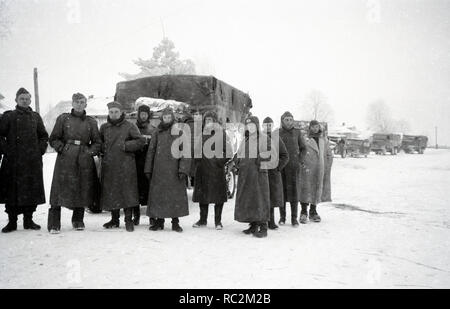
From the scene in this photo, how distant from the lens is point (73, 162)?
612 centimetres

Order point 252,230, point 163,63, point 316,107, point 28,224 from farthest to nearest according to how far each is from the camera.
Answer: point 316,107
point 163,63
point 252,230
point 28,224

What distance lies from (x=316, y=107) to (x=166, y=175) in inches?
2804

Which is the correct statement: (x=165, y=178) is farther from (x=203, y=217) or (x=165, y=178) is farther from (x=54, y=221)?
(x=54, y=221)

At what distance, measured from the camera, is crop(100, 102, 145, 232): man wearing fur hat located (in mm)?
6301

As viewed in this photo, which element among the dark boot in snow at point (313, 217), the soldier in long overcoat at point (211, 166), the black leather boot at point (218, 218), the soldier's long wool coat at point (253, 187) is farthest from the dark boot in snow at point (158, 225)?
the dark boot in snow at point (313, 217)

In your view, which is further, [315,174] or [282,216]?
[315,174]

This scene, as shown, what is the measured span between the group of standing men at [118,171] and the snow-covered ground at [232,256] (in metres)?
0.40

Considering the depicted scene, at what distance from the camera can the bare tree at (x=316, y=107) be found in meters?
74.6

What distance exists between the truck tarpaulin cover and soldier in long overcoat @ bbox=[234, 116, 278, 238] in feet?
13.2

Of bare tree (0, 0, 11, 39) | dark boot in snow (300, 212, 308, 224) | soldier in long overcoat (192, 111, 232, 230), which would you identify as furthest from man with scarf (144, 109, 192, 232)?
bare tree (0, 0, 11, 39)

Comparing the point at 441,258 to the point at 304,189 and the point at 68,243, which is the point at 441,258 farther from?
the point at 68,243

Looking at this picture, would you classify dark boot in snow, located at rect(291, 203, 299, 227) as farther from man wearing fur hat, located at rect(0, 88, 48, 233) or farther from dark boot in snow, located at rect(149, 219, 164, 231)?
man wearing fur hat, located at rect(0, 88, 48, 233)

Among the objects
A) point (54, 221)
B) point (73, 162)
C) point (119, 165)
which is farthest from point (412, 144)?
point (54, 221)
